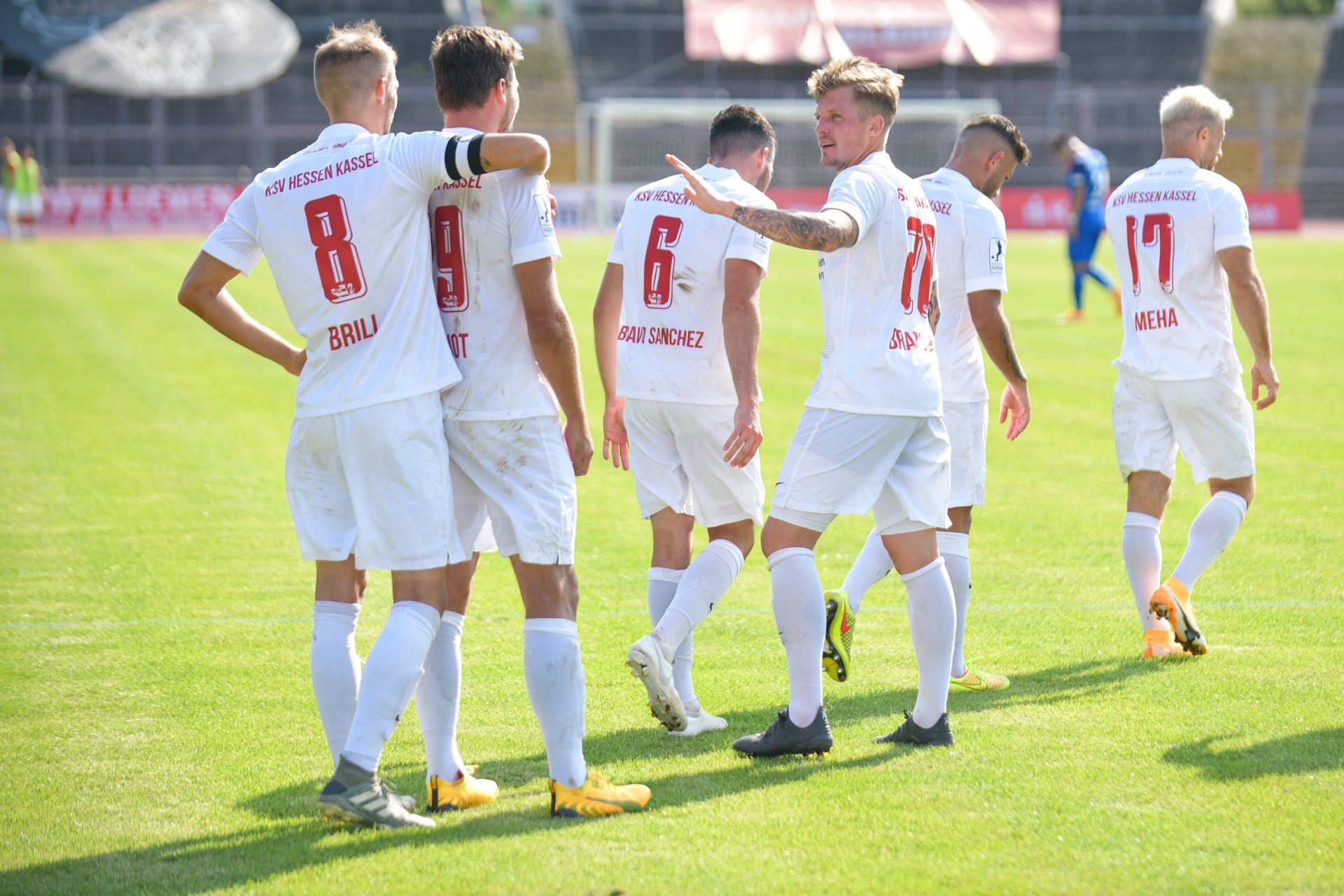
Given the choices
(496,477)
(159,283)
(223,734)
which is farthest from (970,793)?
(159,283)

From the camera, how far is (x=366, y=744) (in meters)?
3.93

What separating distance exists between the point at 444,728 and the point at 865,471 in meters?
1.52

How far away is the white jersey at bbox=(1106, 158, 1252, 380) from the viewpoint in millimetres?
5914

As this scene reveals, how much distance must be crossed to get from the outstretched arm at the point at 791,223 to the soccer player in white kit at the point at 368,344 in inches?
20.0

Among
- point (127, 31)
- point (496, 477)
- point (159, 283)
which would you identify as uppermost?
point (127, 31)

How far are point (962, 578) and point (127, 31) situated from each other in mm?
45938

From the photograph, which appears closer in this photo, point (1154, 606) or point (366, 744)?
point (366, 744)

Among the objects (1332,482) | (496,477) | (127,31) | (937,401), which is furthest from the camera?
(127,31)

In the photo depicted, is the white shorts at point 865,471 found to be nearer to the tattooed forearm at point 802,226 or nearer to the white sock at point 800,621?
the white sock at point 800,621

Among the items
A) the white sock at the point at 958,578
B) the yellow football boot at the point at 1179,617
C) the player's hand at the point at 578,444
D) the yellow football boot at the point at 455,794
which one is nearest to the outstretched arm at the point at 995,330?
the white sock at the point at 958,578

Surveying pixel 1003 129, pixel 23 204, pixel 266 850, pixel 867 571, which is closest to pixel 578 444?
pixel 266 850

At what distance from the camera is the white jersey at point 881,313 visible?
4.44m

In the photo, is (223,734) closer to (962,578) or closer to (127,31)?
(962,578)

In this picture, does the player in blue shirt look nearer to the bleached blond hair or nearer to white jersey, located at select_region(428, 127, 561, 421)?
the bleached blond hair
